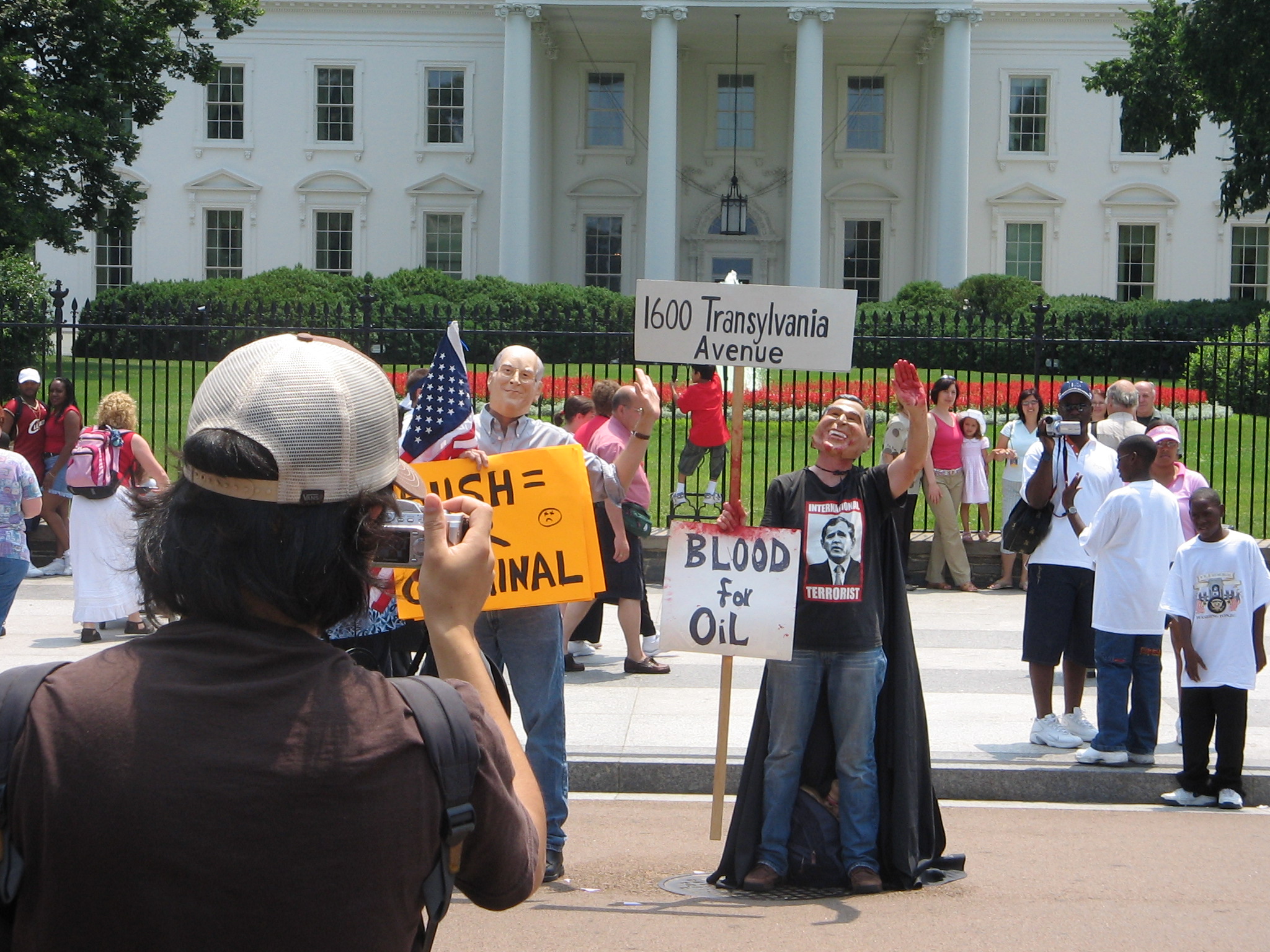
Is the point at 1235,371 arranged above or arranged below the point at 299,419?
above

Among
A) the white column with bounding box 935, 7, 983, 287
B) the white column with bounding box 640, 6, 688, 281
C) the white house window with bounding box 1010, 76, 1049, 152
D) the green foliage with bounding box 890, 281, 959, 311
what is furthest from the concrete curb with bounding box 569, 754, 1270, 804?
the white house window with bounding box 1010, 76, 1049, 152

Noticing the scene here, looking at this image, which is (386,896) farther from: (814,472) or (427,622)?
(814,472)

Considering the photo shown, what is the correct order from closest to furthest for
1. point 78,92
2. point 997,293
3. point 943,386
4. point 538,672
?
point 538,672 → point 943,386 → point 78,92 → point 997,293

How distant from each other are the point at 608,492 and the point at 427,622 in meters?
3.80

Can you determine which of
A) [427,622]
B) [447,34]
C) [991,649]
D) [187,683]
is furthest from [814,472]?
[447,34]

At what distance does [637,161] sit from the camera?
38531 mm

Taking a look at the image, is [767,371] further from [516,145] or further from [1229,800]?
[516,145]

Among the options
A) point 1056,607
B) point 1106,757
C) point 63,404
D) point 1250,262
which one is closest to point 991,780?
point 1106,757

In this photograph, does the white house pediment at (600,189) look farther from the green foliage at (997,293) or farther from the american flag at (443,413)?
the american flag at (443,413)

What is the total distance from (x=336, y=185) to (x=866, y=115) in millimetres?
14287

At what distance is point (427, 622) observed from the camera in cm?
206

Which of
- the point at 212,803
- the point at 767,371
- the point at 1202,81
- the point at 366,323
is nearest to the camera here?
the point at 212,803

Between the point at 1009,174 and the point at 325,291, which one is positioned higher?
the point at 1009,174

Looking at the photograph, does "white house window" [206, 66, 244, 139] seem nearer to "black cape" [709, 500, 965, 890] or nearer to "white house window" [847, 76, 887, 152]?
"white house window" [847, 76, 887, 152]
